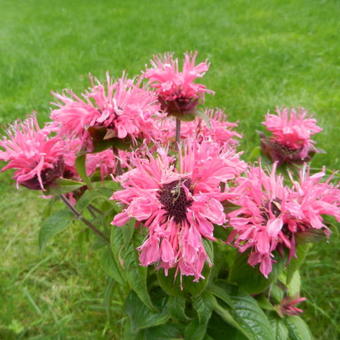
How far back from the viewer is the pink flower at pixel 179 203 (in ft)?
1.79

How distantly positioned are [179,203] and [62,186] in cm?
27

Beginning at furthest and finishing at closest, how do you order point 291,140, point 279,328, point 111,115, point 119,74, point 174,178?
point 119,74 → point 291,140 → point 279,328 → point 111,115 → point 174,178

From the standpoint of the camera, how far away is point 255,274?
2.35 ft

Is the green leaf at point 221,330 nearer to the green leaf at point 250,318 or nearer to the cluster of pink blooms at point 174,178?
the green leaf at point 250,318

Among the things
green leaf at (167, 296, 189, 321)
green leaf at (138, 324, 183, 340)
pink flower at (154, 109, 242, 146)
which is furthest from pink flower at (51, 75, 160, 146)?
green leaf at (138, 324, 183, 340)

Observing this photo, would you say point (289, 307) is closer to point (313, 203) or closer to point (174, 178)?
point (313, 203)

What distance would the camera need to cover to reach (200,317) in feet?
2.31

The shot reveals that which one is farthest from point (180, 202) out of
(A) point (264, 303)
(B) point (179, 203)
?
(A) point (264, 303)

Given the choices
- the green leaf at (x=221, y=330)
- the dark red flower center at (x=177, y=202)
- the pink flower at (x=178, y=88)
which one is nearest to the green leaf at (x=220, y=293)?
the green leaf at (x=221, y=330)

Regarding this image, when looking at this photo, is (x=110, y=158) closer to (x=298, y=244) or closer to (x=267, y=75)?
(x=298, y=244)

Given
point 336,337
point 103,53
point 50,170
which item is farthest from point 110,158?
point 103,53

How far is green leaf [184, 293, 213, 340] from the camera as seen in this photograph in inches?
27.9

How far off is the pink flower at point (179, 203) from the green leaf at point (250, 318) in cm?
23

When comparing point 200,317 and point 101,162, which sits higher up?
point 101,162
